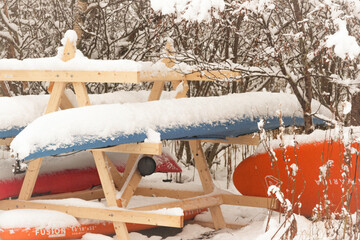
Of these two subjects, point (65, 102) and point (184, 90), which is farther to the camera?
point (184, 90)

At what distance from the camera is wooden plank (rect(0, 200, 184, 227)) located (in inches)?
180

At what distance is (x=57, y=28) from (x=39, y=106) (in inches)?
115

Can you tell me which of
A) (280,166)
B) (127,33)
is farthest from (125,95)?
(127,33)

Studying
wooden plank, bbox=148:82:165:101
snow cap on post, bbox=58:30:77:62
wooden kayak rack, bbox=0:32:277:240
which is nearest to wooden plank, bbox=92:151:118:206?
wooden kayak rack, bbox=0:32:277:240

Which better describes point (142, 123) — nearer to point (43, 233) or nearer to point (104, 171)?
point (104, 171)

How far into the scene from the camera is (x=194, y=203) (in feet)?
18.0

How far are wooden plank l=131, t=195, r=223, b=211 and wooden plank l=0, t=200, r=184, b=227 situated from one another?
0.35 metres

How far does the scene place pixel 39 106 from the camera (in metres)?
5.34

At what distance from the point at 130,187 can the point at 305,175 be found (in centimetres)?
148

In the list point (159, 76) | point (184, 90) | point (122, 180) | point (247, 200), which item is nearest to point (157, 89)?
point (184, 90)

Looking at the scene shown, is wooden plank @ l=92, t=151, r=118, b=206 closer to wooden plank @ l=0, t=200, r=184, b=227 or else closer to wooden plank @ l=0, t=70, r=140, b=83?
wooden plank @ l=0, t=200, r=184, b=227

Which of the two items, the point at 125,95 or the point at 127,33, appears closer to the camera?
the point at 125,95

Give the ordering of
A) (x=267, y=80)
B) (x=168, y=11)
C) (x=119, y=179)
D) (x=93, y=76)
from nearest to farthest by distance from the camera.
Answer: (x=168, y=11) → (x=93, y=76) → (x=119, y=179) → (x=267, y=80)

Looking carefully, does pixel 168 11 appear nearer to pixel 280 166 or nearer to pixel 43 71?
pixel 43 71
